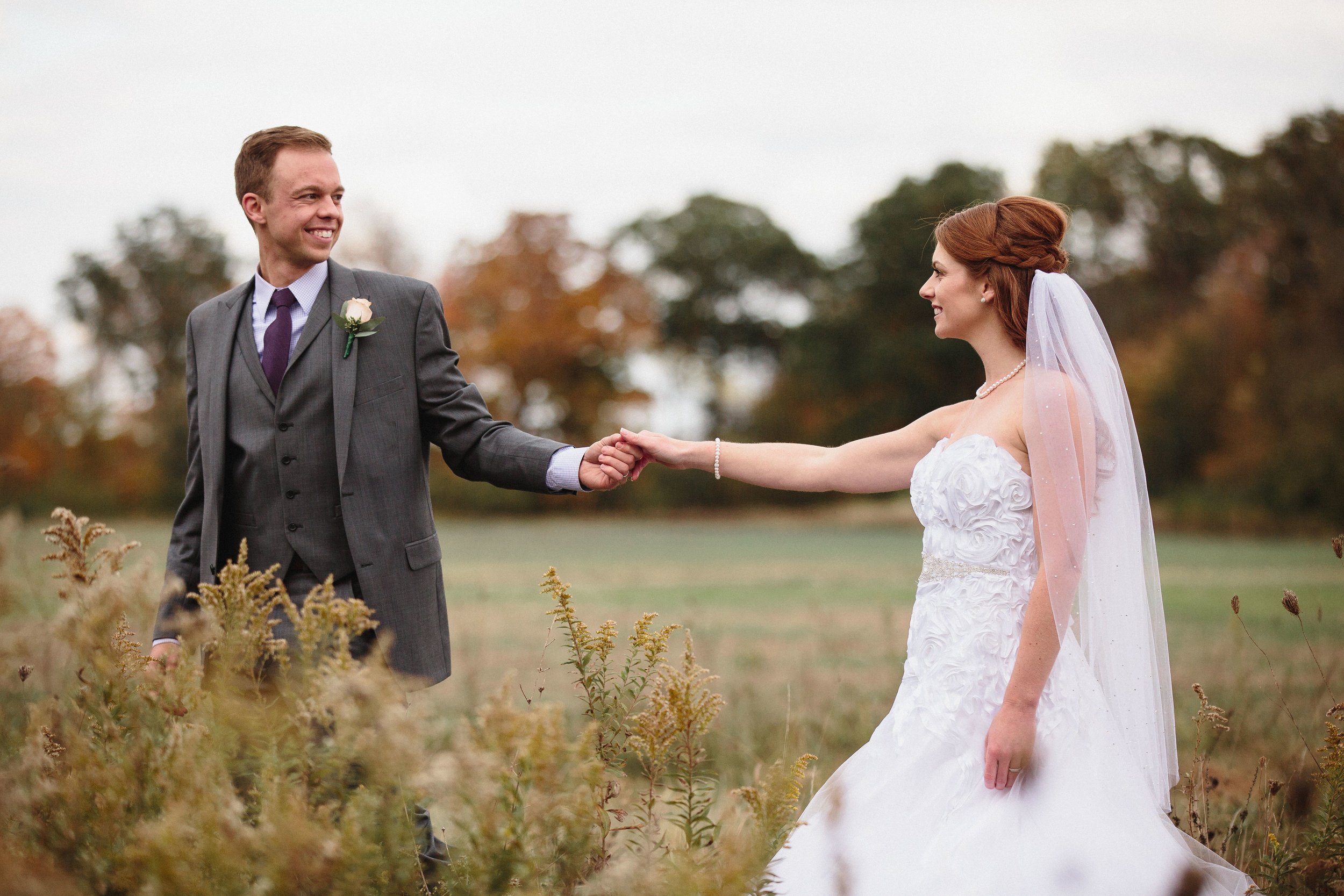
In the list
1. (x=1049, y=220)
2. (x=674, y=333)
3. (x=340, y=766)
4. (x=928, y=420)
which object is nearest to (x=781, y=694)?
(x=928, y=420)

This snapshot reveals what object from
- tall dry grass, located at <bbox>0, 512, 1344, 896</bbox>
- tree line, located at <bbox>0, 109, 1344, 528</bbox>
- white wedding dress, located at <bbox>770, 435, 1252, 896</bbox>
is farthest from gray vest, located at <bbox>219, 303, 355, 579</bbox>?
tree line, located at <bbox>0, 109, 1344, 528</bbox>

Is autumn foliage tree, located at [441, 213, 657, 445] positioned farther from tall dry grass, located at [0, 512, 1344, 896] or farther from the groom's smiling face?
tall dry grass, located at [0, 512, 1344, 896]

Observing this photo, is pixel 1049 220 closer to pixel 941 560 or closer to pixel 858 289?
pixel 941 560

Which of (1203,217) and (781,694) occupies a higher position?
(1203,217)

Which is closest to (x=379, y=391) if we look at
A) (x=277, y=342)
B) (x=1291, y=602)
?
(x=277, y=342)

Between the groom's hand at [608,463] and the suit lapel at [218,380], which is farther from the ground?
the suit lapel at [218,380]

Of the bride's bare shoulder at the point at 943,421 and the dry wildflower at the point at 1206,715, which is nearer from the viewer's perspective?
the dry wildflower at the point at 1206,715

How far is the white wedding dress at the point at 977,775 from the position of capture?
3010 millimetres

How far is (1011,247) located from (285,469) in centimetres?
259

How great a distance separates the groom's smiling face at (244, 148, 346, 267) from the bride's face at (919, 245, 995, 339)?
211 cm

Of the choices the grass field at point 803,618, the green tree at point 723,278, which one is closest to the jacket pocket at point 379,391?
the grass field at point 803,618

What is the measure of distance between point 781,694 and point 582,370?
40.9 metres

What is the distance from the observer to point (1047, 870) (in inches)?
117

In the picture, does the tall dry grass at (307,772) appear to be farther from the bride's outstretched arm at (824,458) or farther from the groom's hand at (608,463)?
Answer: the bride's outstretched arm at (824,458)
